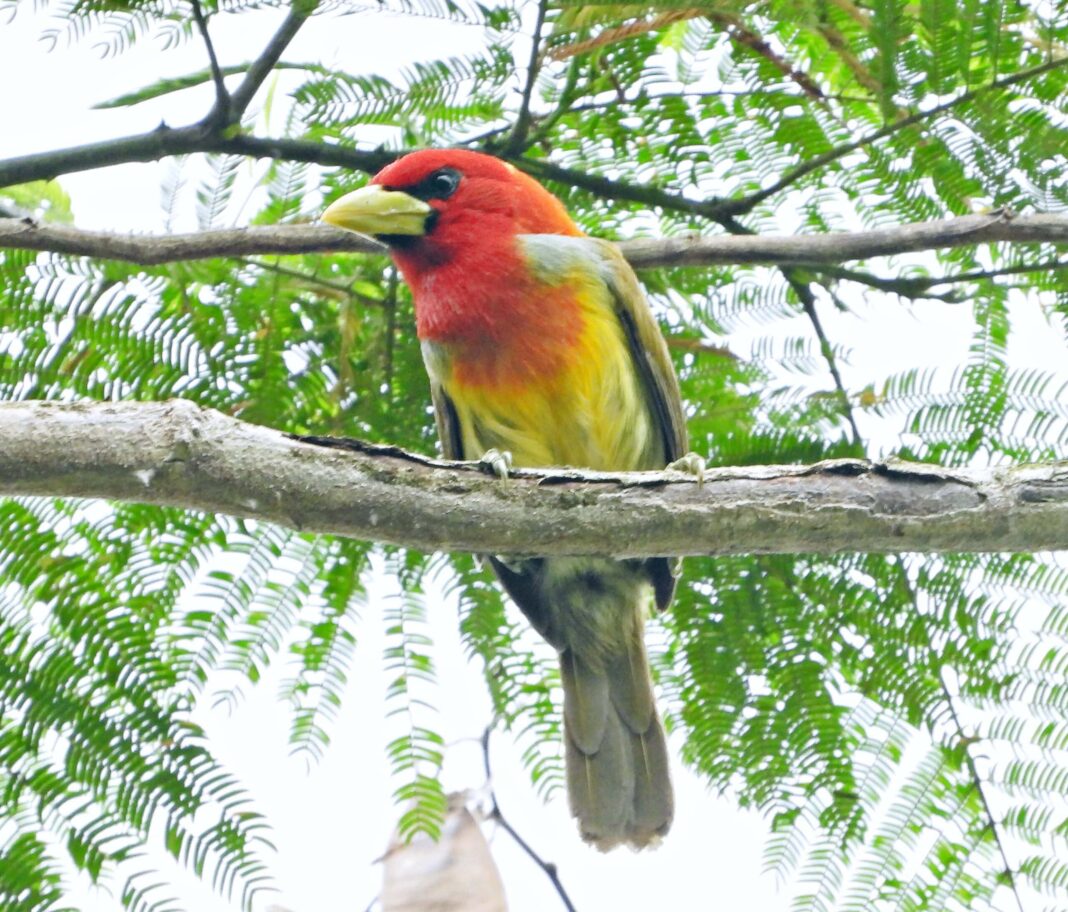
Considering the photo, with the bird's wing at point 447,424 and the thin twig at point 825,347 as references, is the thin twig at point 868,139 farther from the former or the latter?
the bird's wing at point 447,424

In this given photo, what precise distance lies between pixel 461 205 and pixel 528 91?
0.77 m

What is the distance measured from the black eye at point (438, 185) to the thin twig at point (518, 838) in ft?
4.73

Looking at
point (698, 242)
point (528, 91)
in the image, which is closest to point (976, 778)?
point (698, 242)

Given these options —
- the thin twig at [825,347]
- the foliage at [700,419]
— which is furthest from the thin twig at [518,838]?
the thin twig at [825,347]

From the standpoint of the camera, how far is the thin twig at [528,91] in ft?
9.95

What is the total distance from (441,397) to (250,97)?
2.89ft

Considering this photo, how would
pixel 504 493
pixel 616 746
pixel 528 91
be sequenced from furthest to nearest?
pixel 616 746 → pixel 528 91 → pixel 504 493

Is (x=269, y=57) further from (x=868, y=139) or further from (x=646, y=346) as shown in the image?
(x=868, y=139)

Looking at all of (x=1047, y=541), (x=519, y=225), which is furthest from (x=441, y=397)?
(x=1047, y=541)

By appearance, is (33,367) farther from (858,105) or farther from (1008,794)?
(1008,794)

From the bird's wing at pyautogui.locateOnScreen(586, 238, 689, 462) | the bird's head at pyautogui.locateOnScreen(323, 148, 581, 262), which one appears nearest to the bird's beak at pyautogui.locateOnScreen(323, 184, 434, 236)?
the bird's head at pyautogui.locateOnScreen(323, 148, 581, 262)

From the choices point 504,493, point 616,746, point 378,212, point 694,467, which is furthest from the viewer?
point 616,746

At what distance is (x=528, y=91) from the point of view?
3.17m

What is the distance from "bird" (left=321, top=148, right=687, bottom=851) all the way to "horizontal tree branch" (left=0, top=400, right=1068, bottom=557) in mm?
809
